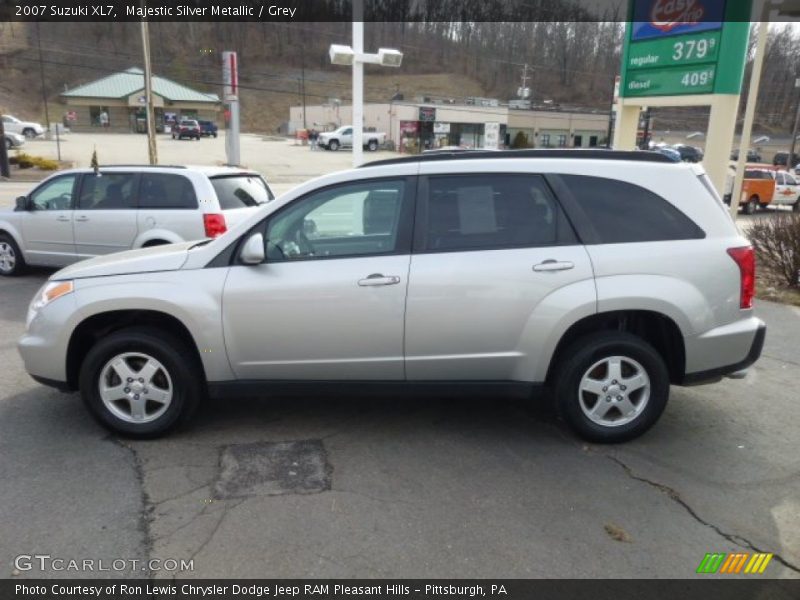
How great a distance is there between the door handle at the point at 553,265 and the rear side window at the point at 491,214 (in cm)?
13

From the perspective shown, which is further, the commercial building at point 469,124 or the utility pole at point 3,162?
the commercial building at point 469,124

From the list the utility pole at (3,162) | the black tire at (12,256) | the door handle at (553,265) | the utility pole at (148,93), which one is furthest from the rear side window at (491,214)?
the utility pole at (3,162)

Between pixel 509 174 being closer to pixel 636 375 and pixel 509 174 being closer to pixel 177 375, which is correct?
pixel 636 375

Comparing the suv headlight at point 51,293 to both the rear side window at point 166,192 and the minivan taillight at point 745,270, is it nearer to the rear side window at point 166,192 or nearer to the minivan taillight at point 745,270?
the rear side window at point 166,192

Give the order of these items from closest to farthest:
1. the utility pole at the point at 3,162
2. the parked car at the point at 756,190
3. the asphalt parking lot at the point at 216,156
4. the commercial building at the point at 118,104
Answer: the parked car at the point at 756,190 → the utility pole at the point at 3,162 → the asphalt parking lot at the point at 216,156 → the commercial building at the point at 118,104

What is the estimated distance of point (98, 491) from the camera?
3.40 metres

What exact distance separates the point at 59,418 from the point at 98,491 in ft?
3.96

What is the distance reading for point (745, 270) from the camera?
12.5 feet

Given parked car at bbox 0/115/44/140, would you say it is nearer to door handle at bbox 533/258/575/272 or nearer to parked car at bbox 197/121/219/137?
parked car at bbox 197/121/219/137

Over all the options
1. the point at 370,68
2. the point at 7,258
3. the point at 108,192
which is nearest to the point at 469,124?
the point at 7,258

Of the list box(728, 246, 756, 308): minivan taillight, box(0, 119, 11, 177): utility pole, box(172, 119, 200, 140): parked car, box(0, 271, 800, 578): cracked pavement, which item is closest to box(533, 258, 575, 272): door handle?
box(728, 246, 756, 308): minivan taillight

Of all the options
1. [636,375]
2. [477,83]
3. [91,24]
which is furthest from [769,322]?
[91,24]

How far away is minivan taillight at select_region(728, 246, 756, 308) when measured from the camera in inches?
149

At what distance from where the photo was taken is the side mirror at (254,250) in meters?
3.72
